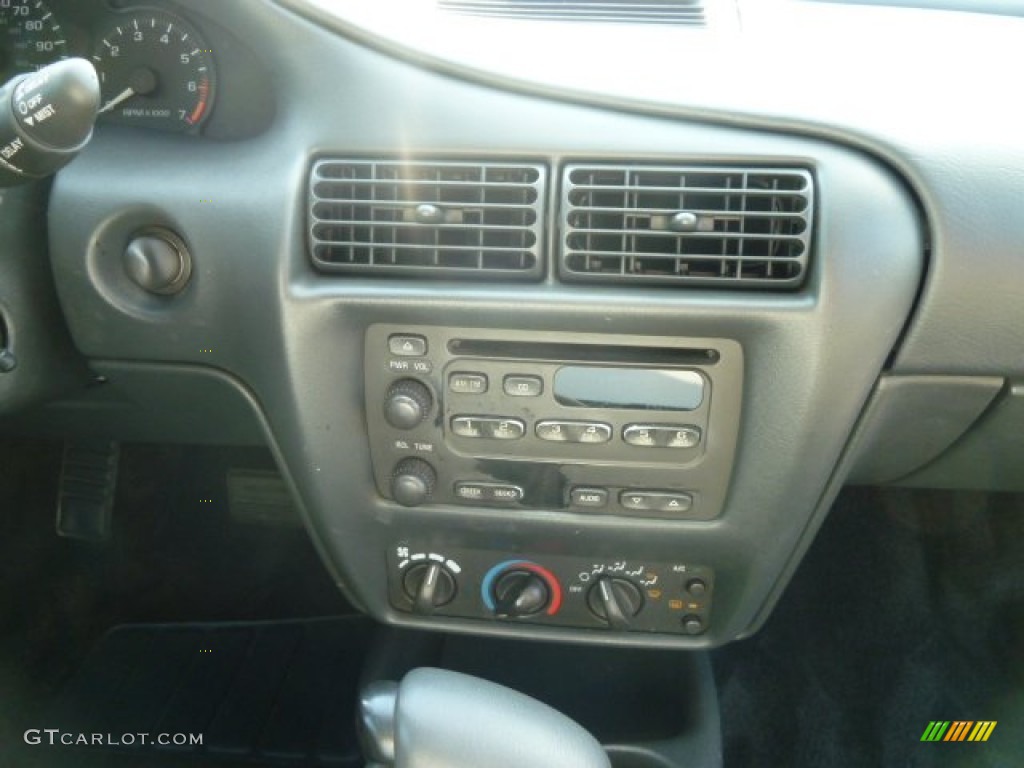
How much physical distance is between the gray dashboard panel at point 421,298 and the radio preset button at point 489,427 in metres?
0.14

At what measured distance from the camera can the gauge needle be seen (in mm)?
1483

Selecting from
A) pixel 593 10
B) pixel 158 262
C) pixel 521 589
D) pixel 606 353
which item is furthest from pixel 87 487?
pixel 593 10

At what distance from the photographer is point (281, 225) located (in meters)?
1.36

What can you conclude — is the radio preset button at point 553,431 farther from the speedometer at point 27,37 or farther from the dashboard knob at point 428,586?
the speedometer at point 27,37

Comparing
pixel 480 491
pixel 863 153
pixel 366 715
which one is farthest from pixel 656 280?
pixel 366 715

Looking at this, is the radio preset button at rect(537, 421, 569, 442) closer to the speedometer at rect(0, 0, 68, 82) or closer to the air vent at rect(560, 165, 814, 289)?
the air vent at rect(560, 165, 814, 289)

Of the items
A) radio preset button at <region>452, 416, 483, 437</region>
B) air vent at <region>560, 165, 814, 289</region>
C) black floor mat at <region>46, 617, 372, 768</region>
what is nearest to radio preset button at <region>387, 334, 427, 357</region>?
radio preset button at <region>452, 416, 483, 437</region>

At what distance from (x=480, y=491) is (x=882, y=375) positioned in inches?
22.1

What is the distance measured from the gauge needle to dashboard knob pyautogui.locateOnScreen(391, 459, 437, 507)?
640mm

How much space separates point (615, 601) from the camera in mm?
1567

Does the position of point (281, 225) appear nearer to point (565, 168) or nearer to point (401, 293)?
point (401, 293)

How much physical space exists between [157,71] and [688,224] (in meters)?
0.78

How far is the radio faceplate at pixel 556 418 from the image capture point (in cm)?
137
